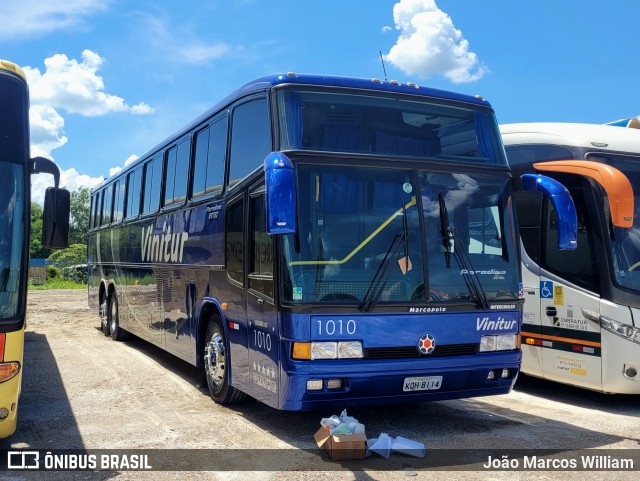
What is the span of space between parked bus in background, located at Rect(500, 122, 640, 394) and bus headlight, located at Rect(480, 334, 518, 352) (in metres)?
1.68

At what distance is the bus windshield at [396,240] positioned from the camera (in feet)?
19.5

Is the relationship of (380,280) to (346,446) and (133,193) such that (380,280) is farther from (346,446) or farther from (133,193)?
(133,193)

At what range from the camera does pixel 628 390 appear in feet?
25.1

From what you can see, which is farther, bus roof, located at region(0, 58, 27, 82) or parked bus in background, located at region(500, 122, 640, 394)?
parked bus in background, located at region(500, 122, 640, 394)

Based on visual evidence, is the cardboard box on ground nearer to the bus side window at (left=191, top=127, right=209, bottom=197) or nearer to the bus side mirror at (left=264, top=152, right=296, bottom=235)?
the bus side mirror at (left=264, top=152, right=296, bottom=235)

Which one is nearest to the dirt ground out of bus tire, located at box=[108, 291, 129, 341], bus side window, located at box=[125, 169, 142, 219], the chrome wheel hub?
the chrome wheel hub

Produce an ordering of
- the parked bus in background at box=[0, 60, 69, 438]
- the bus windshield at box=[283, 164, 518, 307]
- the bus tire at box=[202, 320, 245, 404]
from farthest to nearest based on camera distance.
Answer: the bus tire at box=[202, 320, 245, 404]
the bus windshield at box=[283, 164, 518, 307]
the parked bus in background at box=[0, 60, 69, 438]

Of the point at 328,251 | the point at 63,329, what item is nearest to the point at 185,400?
the point at 328,251

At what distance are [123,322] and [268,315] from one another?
26.8 ft

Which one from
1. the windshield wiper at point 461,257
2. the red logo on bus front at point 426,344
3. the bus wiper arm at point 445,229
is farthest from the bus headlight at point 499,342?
the bus wiper arm at point 445,229

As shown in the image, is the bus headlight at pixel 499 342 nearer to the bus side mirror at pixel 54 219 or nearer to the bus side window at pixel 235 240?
the bus side window at pixel 235 240

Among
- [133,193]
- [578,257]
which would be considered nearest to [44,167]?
[578,257]

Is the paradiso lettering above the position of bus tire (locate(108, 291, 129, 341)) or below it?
above

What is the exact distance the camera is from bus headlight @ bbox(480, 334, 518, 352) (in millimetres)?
6508
